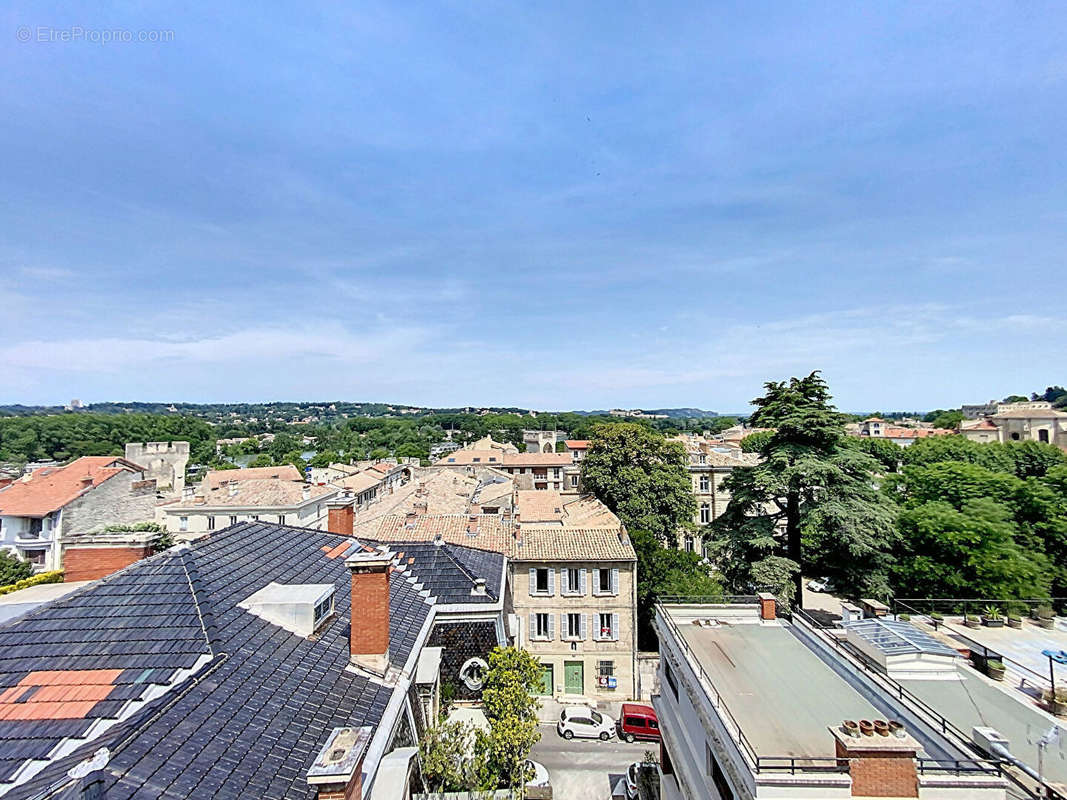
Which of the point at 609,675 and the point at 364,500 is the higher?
the point at 364,500

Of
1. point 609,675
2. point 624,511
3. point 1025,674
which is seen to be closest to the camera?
point 1025,674

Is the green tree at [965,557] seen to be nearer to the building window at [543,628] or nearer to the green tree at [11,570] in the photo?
the building window at [543,628]

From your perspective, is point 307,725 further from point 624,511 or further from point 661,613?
point 624,511

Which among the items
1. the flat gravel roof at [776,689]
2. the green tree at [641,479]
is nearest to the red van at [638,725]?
the flat gravel roof at [776,689]

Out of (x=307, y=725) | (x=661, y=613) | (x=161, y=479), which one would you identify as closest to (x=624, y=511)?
(x=661, y=613)

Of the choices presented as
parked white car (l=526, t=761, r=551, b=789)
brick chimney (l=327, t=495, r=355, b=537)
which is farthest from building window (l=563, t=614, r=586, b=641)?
brick chimney (l=327, t=495, r=355, b=537)

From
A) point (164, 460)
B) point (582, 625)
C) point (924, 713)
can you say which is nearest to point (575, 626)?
point (582, 625)

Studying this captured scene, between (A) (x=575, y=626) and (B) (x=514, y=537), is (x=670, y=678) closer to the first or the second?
(A) (x=575, y=626)

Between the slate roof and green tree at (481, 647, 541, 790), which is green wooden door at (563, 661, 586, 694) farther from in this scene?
the slate roof
